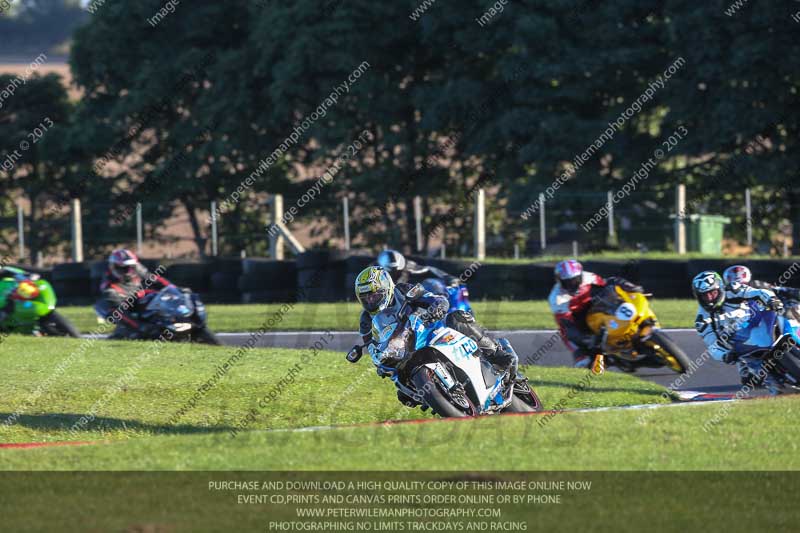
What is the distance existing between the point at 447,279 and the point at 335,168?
1903 centimetres

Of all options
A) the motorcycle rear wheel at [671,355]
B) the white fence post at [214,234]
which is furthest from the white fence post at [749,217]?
the motorcycle rear wheel at [671,355]

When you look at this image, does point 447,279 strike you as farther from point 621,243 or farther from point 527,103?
point 527,103

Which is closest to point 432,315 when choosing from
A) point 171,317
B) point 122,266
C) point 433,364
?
point 433,364

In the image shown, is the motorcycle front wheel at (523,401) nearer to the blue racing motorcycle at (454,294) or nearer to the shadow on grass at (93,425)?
the shadow on grass at (93,425)

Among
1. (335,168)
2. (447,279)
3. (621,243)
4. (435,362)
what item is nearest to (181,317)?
(447,279)

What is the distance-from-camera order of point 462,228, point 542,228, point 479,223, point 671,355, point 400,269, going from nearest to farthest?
point 671,355 < point 400,269 < point 479,223 < point 542,228 < point 462,228

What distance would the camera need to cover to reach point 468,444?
7777mm

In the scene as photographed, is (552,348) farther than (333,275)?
No

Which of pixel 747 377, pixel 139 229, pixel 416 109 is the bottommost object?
pixel 747 377

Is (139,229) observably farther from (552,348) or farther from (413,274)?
(413,274)

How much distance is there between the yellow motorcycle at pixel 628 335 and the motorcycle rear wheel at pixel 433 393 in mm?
4786

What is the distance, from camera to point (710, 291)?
1195 cm

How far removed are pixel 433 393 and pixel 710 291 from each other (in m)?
4.04

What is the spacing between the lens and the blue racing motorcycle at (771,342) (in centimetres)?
1159
